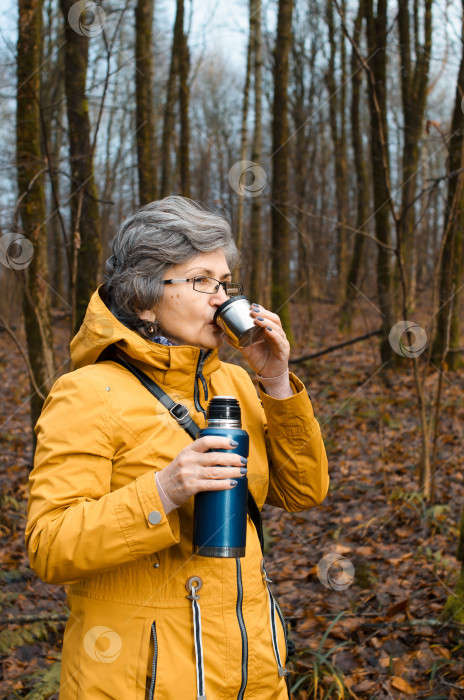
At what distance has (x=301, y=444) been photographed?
2023 mm

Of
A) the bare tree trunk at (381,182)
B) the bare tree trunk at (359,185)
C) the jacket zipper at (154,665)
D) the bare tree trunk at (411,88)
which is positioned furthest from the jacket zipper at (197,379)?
the bare tree trunk at (359,185)

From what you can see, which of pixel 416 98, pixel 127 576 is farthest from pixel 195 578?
pixel 416 98

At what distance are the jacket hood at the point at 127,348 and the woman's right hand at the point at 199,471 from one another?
0.37 meters

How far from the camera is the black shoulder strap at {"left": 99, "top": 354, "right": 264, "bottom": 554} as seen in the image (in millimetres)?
1759

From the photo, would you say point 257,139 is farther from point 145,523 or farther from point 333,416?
point 145,523

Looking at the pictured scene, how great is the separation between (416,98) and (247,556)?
10307mm

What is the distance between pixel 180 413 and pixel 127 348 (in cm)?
25

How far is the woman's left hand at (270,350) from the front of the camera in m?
1.90

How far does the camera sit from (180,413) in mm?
1759

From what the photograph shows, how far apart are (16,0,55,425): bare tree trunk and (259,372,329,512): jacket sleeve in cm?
304

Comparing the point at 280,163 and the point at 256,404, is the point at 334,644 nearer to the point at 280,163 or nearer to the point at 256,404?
the point at 256,404

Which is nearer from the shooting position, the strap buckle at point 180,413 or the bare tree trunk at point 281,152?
the strap buckle at point 180,413

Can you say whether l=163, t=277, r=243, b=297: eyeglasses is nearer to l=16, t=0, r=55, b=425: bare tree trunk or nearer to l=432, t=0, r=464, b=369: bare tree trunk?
l=16, t=0, r=55, b=425: bare tree trunk

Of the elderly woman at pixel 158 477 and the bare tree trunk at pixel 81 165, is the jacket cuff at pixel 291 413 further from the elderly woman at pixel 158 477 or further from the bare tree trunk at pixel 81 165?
the bare tree trunk at pixel 81 165
